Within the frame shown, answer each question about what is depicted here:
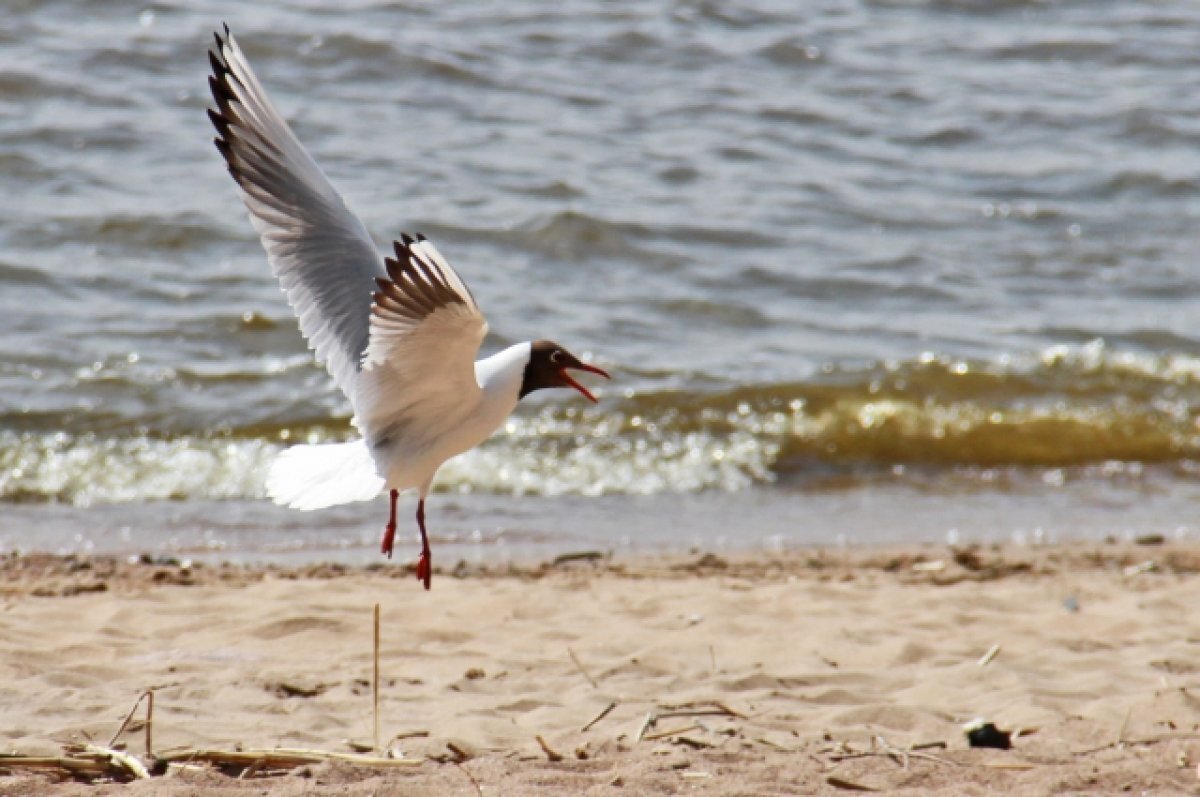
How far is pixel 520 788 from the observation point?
3.71 meters

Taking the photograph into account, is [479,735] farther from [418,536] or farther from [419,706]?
[418,536]

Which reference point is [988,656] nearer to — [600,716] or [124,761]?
[600,716]

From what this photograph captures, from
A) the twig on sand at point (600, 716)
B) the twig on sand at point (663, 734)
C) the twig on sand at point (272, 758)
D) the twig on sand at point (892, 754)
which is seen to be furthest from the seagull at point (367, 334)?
the twig on sand at point (892, 754)

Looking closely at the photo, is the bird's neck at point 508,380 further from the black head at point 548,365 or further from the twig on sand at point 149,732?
the twig on sand at point 149,732

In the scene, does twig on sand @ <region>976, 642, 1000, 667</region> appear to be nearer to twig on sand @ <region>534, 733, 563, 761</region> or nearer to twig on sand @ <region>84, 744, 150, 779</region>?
twig on sand @ <region>534, 733, 563, 761</region>

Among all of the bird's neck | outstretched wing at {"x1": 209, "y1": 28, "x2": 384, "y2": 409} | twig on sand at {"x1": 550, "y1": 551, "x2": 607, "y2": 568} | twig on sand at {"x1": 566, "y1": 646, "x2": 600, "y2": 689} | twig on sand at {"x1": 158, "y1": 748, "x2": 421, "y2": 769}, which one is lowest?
twig on sand at {"x1": 550, "y1": 551, "x2": 607, "y2": 568}

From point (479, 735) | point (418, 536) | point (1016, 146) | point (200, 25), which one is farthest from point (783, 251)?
point (479, 735)

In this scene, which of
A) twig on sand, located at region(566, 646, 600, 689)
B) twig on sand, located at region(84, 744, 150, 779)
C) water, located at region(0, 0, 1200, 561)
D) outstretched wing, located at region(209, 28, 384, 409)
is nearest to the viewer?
twig on sand, located at region(84, 744, 150, 779)

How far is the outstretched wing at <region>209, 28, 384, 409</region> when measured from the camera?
4.97 metres

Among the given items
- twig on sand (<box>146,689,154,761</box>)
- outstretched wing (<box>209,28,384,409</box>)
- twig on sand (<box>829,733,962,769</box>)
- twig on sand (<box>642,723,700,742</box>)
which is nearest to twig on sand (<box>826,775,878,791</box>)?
twig on sand (<box>829,733,962,769</box>)

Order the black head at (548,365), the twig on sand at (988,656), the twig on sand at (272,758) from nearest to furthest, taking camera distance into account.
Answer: the twig on sand at (272,758), the black head at (548,365), the twig on sand at (988,656)

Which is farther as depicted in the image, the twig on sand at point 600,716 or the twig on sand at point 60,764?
the twig on sand at point 600,716

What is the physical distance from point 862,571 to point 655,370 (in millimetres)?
3090

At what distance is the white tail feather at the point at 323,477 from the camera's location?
457cm
